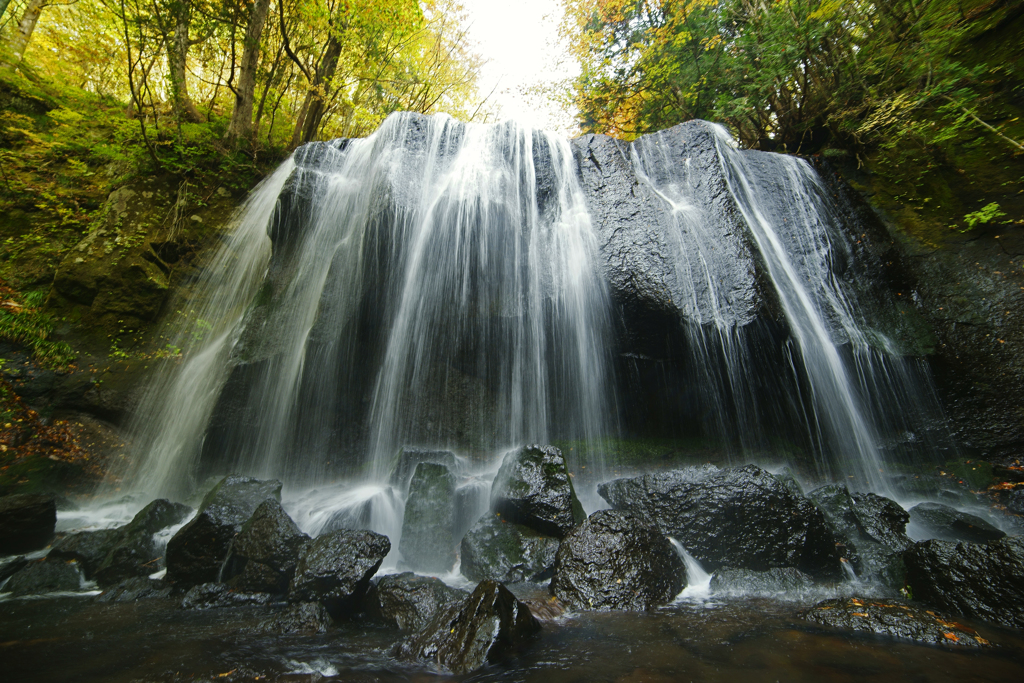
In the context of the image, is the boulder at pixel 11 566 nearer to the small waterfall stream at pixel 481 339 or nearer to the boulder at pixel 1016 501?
the small waterfall stream at pixel 481 339

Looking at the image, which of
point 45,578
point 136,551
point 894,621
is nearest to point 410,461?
point 136,551

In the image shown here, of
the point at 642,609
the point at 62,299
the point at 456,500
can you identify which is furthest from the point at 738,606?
the point at 62,299

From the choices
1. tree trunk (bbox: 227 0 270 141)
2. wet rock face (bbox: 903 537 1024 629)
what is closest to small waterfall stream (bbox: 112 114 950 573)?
wet rock face (bbox: 903 537 1024 629)

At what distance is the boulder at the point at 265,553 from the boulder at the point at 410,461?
2.08 m

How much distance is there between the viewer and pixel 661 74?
12.3 metres

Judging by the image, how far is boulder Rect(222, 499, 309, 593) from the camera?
4031mm

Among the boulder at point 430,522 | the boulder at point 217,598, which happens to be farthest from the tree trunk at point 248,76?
the boulder at point 217,598

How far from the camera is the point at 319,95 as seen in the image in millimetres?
11125

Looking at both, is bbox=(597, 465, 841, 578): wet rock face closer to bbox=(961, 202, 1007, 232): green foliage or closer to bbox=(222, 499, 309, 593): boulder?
bbox=(222, 499, 309, 593): boulder

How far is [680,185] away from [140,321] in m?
11.1

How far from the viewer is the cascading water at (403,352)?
22.9 ft

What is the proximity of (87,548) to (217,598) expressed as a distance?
6.91 ft

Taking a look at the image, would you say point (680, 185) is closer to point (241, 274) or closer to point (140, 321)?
point (241, 274)

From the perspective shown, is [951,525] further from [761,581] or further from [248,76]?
[248,76]
